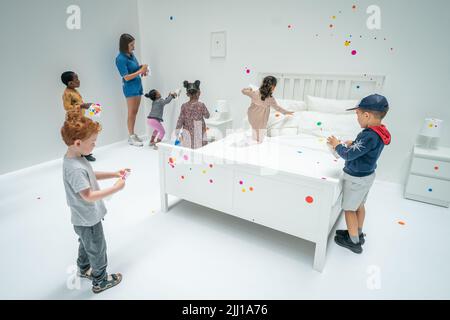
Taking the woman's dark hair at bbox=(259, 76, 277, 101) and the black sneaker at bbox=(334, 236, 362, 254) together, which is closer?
the black sneaker at bbox=(334, 236, 362, 254)

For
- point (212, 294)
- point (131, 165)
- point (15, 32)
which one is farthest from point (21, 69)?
point (212, 294)

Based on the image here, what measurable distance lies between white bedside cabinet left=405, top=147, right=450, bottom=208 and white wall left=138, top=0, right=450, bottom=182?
325mm

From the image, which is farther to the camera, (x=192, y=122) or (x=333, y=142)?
(x=192, y=122)

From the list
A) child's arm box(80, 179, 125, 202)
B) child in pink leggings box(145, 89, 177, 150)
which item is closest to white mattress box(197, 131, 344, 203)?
child's arm box(80, 179, 125, 202)

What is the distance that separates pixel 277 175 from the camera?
1918mm

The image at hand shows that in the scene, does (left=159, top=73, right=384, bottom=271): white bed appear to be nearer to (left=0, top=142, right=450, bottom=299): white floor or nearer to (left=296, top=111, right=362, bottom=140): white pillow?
(left=296, top=111, right=362, bottom=140): white pillow

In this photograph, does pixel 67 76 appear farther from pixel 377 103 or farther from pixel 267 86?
pixel 377 103

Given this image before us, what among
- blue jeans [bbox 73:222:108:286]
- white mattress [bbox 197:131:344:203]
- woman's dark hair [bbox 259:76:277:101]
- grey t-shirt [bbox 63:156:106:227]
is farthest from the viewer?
woman's dark hair [bbox 259:76:277:101]

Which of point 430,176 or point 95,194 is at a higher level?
point 95,194

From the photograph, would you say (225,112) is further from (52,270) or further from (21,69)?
(52,270)

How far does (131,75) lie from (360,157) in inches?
129

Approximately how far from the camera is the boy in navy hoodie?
5.88 feet

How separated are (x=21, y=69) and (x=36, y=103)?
0.39 meters

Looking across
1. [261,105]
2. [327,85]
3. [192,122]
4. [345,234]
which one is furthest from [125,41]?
[345,234]
